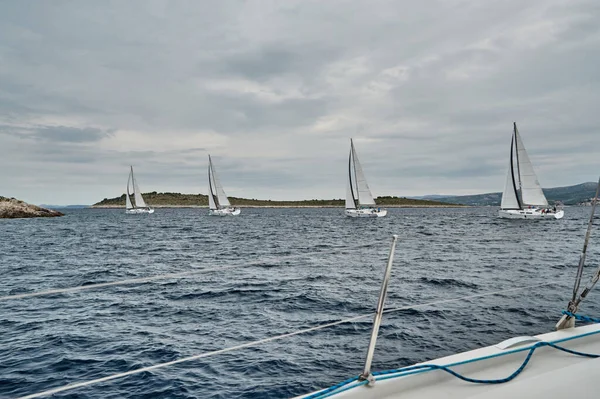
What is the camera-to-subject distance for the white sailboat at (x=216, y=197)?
3061 inches

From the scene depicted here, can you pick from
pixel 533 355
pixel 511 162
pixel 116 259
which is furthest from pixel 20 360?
pixel 511 162

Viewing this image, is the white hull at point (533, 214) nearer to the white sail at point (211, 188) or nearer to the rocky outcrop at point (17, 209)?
the white sail at point (211, 188)

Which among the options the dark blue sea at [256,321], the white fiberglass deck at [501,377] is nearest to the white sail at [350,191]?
the dark blue sea at [256,321]

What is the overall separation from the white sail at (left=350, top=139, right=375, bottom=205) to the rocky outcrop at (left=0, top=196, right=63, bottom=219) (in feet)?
221

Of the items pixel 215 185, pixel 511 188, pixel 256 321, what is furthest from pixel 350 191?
pixel 256 321

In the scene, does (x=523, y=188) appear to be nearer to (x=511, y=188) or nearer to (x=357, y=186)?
(x=511, y=188)

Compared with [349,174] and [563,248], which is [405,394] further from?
[349,174]

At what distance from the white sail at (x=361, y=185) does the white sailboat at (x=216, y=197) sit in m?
26.7

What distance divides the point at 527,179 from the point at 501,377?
5326cm

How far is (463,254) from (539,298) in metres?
10.0

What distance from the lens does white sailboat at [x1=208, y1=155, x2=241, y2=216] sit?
77.8 metres

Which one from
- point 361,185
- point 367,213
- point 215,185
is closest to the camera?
point 367,213

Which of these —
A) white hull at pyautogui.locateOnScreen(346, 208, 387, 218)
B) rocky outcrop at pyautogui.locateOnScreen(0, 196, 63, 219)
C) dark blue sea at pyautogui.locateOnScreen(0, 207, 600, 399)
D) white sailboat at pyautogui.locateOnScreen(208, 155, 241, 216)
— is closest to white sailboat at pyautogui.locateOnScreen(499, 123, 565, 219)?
white hull at pyautogui.locateOnScreen(346, 208, 387, 218)

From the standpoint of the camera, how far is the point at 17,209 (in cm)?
7969
